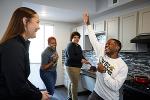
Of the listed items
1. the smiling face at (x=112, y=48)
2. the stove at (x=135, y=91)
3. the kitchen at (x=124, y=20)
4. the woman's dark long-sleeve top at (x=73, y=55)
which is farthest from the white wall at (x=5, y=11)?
the stove at (x=135, y=91)

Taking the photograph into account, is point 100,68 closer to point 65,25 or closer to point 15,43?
point 15,43

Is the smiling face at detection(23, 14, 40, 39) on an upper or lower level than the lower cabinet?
upper

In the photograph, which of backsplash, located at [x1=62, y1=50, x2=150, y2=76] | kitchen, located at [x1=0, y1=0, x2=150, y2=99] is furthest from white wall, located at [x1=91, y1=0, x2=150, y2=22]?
backsplash, located at [x1=62, y1=50, x2=150, y2=76]

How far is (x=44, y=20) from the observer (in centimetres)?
504

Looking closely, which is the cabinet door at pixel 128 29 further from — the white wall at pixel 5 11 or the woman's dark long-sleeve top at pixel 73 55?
the white wall at pixel 5 11

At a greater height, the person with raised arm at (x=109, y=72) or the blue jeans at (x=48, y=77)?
the person with raised arm at (x=109, y=72)

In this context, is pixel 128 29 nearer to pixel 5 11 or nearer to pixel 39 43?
pixel 5 11

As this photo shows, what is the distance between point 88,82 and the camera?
4086mm

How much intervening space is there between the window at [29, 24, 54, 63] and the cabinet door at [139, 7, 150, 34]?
3.06m

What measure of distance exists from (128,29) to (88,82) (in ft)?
5.75

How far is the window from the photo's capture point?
4.83m

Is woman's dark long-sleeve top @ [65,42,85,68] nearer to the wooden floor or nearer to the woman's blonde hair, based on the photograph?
the wooden floor

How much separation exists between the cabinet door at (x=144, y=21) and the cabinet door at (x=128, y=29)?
0.40ft

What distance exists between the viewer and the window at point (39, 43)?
15.9 feet
